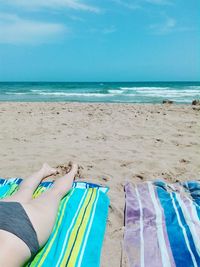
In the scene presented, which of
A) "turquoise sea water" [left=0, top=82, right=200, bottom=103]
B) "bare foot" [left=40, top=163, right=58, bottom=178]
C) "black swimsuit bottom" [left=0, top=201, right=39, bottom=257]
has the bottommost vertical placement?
"turquoise sea water" [left=0, top=82, right=200, bottom=103]

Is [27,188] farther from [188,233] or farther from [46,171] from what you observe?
[188,233]

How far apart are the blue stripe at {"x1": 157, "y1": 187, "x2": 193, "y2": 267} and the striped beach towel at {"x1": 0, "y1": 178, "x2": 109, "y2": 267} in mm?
552

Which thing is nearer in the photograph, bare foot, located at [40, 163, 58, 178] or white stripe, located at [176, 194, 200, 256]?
white stripe, located at [176, 194, 200, 256]

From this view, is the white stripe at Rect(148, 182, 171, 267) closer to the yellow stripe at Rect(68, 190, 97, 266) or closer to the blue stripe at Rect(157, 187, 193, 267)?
the blue stripe at Rect(157, 187, 193, 267)

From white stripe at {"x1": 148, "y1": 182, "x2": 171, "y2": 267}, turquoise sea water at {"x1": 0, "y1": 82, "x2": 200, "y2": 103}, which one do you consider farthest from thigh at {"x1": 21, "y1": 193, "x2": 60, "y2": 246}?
turquoise sea water at {"x1": 0, "y1": 82, "x2": 200, "y2": 103}

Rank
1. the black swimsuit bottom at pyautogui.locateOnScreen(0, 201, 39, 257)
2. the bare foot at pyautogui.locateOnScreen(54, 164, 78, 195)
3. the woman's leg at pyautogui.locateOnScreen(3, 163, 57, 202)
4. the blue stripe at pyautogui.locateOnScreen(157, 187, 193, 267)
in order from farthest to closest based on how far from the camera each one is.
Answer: the bare foot at pyautogui.locateOnScreen(54, 164, 78, 195) → the woman's leg at pyautogui.locateOnScreen(3, 163, 57, 202) → the blue stripe at pyautogui.locateOnScreen(157, 187, 193, 267) → the black swimsuit bottom at pyautogui.locateOnScreen(0, 201, 39, 257)

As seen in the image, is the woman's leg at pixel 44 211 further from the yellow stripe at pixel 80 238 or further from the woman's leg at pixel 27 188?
the yellow stripe at pixel 80 238

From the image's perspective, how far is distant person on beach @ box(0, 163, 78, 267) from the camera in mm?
2054

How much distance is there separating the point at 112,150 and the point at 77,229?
2723 millimetres

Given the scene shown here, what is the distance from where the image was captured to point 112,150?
548 centimetres

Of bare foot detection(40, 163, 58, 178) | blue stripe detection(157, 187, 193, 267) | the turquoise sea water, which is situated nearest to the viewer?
blue stripe detection(157, 187, 193, 267)

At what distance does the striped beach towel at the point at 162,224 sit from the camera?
7.95ft

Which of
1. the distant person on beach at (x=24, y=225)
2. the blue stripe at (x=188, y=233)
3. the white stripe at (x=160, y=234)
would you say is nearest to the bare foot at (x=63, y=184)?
the distant person on beach at (x=24, y=225)

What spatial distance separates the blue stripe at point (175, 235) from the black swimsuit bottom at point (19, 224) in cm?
100
